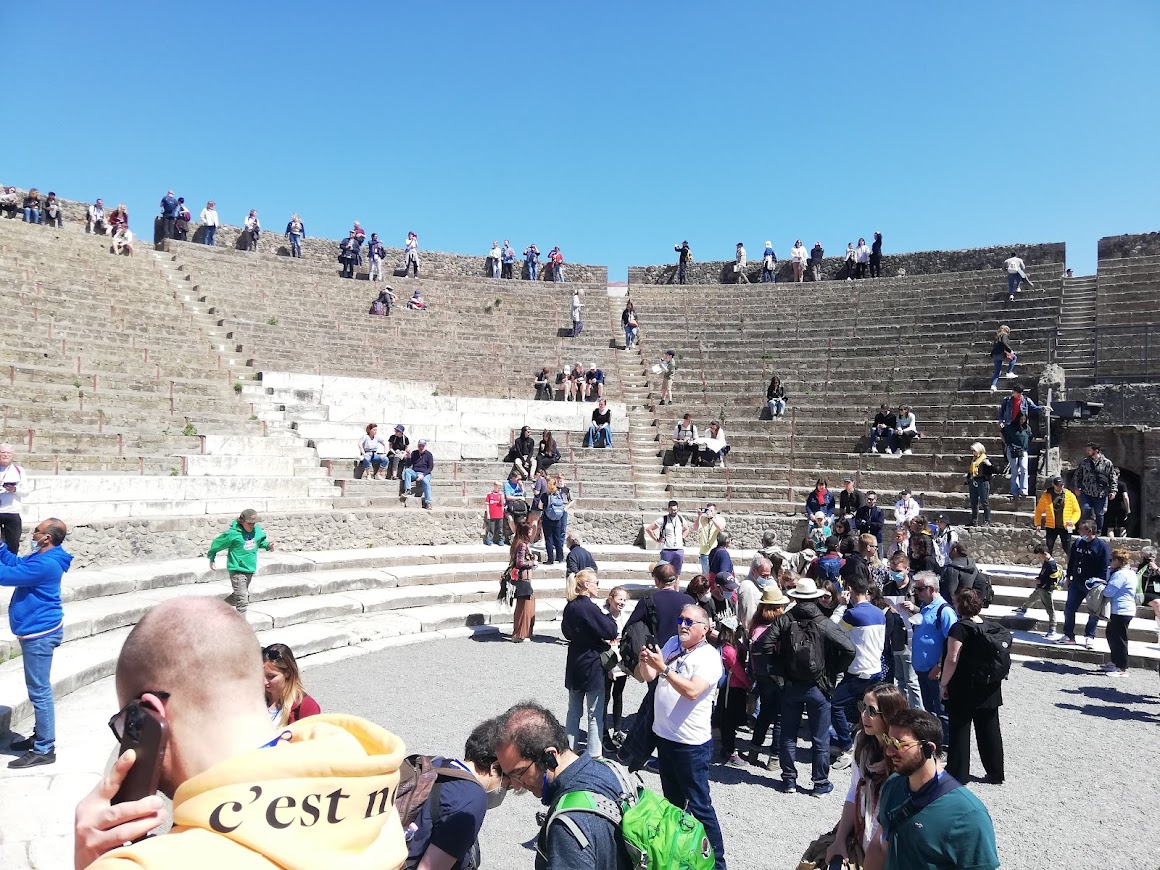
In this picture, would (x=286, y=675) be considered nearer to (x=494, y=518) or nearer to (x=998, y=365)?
(x=494, y=518)

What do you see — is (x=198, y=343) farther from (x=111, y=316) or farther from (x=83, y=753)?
(x=83, y=753)

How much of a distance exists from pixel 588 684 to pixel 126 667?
17.6 feet

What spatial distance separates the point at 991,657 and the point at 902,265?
21497mm

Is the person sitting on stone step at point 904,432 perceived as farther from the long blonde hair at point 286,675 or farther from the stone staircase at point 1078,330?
the long blonde hair at point 286,675

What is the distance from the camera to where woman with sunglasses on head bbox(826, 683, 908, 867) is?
143 inches

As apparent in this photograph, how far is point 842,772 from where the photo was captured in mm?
6641

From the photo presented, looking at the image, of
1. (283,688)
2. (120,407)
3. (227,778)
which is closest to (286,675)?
(283,688)

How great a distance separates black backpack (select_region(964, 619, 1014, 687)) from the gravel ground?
0.87 m

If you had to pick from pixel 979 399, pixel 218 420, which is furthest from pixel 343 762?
pixel 979 399

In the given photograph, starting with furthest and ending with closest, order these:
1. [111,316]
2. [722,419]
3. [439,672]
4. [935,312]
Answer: [935,312] → [722,419] → [111,316] → [439,672]

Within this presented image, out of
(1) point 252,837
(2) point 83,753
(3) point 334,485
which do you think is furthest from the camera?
(3) point 334,485

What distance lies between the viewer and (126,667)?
1.49 m

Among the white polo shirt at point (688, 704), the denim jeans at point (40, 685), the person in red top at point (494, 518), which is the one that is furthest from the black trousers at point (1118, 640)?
the denim jeans at point (40, 685)

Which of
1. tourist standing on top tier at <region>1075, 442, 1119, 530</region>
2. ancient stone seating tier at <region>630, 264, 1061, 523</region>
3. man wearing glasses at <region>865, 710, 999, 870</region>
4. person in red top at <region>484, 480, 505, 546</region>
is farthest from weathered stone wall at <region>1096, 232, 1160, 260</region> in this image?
man wearing glasses at <region>865, 710, 999, 870</region>
